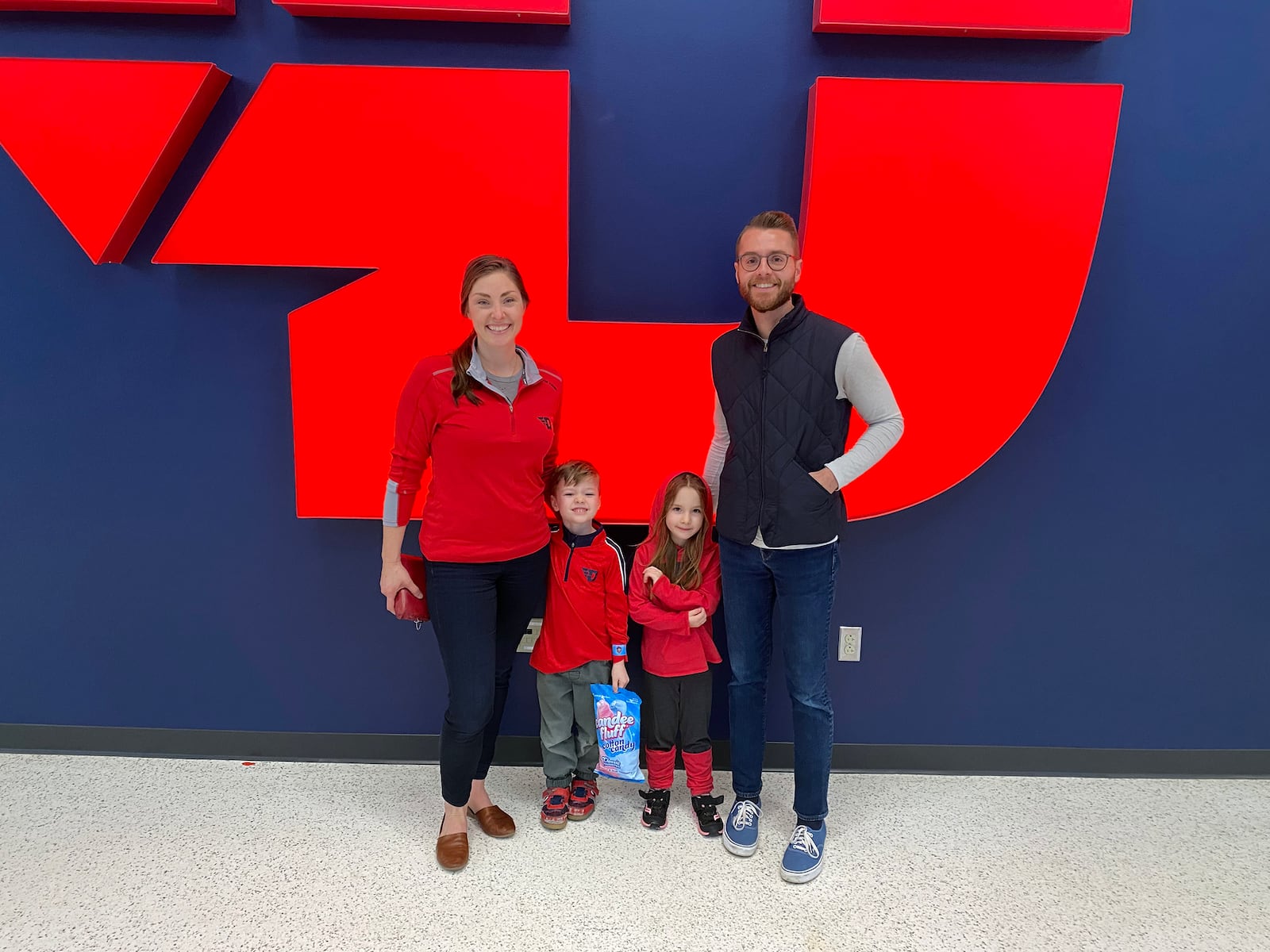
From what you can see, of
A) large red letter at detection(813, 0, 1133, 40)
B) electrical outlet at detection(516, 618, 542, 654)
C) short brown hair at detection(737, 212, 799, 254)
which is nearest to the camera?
short brown hair at detection(737, 212, 799, 254)

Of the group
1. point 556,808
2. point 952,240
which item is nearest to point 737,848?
point 556,808

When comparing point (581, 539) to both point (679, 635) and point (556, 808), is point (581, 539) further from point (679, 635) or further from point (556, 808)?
point (556, 808)

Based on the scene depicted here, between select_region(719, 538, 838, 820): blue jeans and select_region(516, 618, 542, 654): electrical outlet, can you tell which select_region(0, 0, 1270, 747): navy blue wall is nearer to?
select_region(516, 618, 542, 654): electrical outlet

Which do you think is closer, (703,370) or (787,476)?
(787,476)

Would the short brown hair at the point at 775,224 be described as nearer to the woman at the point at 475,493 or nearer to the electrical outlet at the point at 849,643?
the woman at the point at 475,493

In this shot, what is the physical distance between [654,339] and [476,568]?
0.83m

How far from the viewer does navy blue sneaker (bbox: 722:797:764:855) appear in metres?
2.01

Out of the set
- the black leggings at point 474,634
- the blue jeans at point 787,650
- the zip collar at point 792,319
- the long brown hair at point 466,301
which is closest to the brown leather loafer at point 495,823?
the black leggings at point 474,634

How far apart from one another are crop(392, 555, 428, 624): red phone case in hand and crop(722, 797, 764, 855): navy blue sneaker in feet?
3.29

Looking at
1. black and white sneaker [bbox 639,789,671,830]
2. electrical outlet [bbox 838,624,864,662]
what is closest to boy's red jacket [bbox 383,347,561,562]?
black and white sneaker [bbox 639,789,671,830]

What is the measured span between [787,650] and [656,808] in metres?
0.63

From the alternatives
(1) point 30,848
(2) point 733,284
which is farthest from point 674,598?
(1) point 30,848

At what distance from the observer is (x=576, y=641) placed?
6.95 ft

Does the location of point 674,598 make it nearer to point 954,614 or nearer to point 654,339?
point 654,339
